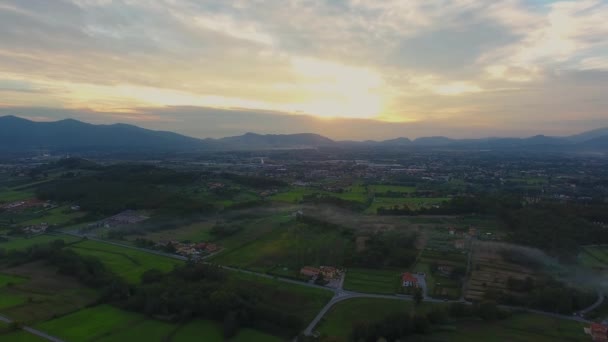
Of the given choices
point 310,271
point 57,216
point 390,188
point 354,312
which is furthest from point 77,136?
point 354,312

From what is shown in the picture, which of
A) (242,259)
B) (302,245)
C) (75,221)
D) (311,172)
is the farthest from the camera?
(311,172)

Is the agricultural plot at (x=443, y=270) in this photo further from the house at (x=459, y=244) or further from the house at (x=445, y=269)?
the house at (x=459, y=244)

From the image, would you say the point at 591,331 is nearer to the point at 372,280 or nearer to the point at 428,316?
the point at 428,316

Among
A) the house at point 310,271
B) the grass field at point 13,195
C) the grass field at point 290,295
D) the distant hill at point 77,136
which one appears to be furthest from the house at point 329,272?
the distant hill at point 77,136

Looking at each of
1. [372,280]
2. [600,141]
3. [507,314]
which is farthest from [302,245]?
[600,141]

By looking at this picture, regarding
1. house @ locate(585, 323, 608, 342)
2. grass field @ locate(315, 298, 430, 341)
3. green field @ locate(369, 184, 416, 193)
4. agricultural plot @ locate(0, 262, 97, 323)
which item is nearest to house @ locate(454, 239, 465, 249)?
grass field @ locate(315, 298, 430, 341)

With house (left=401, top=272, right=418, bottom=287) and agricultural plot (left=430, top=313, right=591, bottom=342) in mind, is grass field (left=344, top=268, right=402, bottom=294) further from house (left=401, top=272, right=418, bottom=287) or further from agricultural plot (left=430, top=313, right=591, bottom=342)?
agricultural plot (left=430, top=313, right=591, bottom=342)
